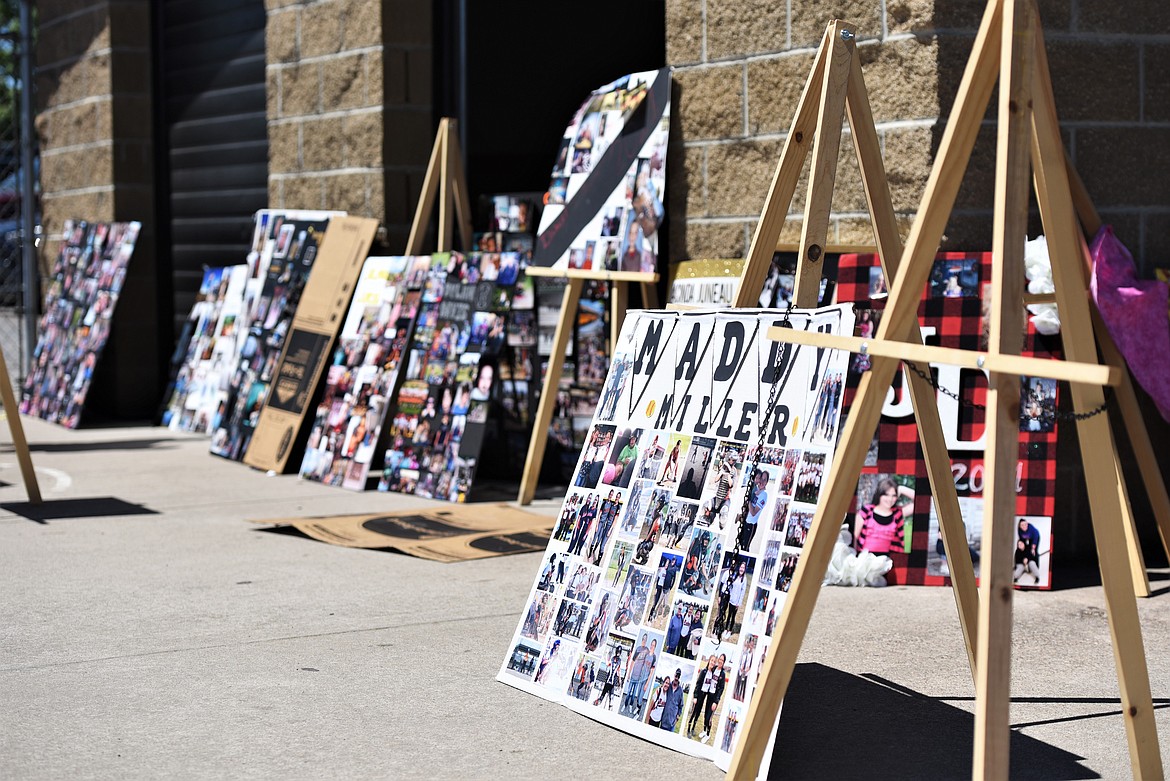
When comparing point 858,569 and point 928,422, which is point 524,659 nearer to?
point 928,422

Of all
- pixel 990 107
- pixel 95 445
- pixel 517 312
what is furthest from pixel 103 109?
pixel 990 107

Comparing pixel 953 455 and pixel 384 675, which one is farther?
pixel 953 455

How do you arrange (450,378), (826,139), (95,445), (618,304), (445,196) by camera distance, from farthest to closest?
(95,445), (445,196), (450,378), (618,304), (826,139)

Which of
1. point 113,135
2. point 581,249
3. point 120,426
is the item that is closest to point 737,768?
point 581,249

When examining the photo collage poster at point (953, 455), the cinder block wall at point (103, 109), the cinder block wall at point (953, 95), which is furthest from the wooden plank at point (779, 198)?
the cinder block wall at point (103, 109)

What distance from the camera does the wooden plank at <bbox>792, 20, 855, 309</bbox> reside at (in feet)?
14.9

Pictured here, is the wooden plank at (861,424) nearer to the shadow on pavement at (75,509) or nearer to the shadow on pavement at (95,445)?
the shadow on pavement at (75,509)

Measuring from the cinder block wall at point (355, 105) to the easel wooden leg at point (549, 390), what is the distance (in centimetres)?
224

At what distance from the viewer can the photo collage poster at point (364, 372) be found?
8.88m

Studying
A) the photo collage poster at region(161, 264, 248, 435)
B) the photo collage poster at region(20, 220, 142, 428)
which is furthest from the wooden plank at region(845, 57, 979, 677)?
the photo collage poster at region(20, 220, 142, 428)

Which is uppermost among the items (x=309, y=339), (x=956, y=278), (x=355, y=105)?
(x=355, y=105)

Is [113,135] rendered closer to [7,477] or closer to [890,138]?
[7,477]

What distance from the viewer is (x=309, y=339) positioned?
9688mm

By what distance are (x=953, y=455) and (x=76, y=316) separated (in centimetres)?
890
